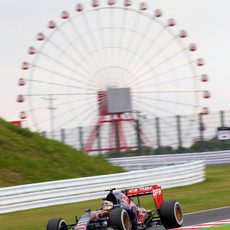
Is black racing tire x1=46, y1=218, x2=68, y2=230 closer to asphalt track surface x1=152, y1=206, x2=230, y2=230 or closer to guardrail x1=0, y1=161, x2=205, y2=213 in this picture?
asphalt track surface x1=152, y1=206, x2=230, y2=230

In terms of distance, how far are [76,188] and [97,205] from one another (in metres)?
1.25

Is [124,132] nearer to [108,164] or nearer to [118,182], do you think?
[108,164]

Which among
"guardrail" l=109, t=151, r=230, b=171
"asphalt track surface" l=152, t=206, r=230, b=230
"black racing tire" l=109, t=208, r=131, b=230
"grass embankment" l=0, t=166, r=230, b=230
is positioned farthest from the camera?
"guardrail" l=109, t=151, r=230, b=171

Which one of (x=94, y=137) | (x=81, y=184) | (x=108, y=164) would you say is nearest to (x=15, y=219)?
(x=81, y=184)

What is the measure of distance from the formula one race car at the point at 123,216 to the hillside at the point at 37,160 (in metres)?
10.6

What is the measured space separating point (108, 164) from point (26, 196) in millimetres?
8772

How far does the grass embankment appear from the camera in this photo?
1441 centimetres

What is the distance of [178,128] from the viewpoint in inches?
1256

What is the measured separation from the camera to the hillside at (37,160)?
73.4ft

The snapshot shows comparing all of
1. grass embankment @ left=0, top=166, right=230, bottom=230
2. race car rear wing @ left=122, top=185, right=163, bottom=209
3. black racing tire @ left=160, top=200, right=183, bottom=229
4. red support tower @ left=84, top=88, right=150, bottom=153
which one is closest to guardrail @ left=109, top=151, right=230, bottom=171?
red support tower @ left=84, top=88, right=150, bottom=153

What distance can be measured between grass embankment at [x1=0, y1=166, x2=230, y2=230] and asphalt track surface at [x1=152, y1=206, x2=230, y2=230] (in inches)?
38.2

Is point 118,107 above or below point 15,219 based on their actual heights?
above

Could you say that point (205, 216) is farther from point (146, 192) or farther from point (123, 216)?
point (123, 216)

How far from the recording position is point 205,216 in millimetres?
13453
